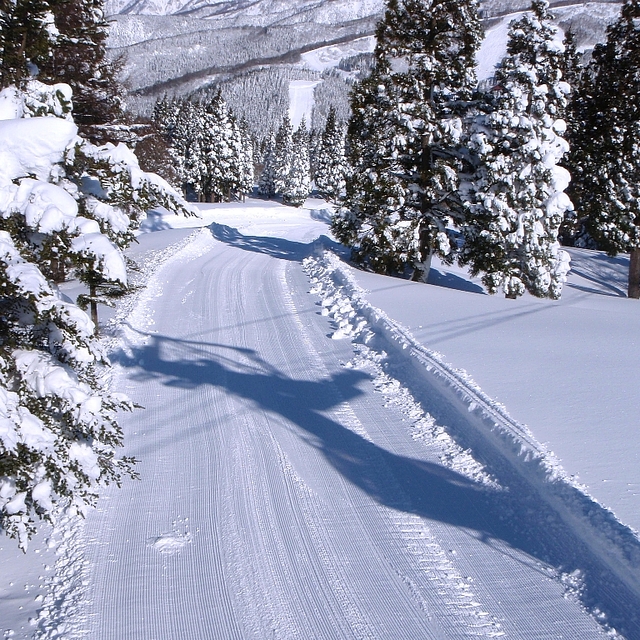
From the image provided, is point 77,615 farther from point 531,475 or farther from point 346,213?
point 346,213

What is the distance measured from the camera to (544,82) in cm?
1691

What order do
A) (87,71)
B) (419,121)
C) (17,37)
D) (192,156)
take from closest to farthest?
(17,37), (87,71), (419,121), (192,156)

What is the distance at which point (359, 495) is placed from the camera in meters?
5.82

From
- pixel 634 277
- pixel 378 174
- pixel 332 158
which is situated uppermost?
pixel 332 158

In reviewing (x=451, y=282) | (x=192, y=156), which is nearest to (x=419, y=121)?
(x=451, y=282)

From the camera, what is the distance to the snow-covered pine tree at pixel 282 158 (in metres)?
72.3

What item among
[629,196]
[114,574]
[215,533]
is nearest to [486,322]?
[215,533]

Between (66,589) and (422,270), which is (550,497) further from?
(422,270)

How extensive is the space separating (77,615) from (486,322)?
30.7 feet

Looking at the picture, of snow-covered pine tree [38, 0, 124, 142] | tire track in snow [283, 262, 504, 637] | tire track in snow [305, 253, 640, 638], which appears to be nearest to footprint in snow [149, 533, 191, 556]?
tire track in snow [283, 262, 504, 637]

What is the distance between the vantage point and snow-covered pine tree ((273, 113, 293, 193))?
72.3m

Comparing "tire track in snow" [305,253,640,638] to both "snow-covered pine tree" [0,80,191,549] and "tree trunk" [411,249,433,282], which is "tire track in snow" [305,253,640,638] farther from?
"tree trunk" [411,249,433,282]

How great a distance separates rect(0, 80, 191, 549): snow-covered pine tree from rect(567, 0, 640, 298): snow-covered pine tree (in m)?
21.0

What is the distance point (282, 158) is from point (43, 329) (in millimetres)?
74573
